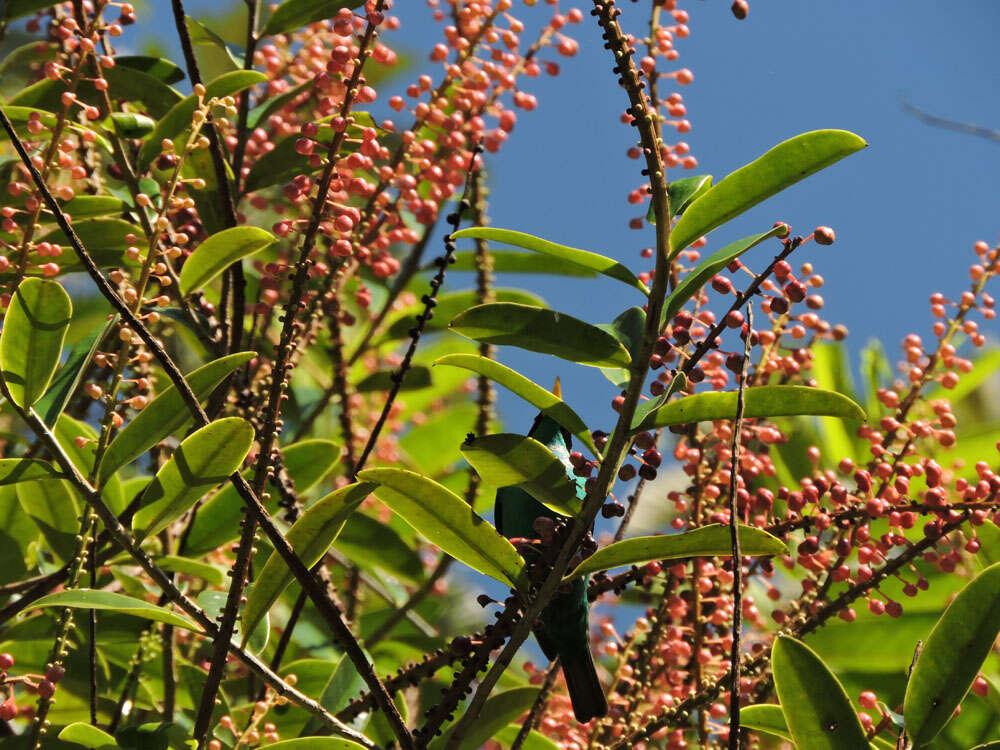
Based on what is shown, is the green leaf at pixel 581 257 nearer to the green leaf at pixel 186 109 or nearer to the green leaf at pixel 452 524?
the green leaf at pixel 452 524

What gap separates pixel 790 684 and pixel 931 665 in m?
0.14

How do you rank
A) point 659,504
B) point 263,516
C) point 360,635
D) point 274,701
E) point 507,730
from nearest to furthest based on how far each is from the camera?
point 263,516
point 274,701
point 507,730
point 360,635
point 659,504

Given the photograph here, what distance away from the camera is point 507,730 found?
1.78 metres

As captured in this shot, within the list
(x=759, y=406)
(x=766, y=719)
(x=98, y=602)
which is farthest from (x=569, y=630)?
(x=98, y=602)

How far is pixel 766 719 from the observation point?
126 cm

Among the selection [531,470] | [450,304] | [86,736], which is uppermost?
[450,304]

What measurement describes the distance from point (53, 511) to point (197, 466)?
2.34ft

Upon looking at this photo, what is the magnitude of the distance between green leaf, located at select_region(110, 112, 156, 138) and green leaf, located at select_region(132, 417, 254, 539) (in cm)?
68

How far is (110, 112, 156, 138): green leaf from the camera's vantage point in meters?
1.71

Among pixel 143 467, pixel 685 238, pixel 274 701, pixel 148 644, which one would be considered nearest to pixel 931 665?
pixel 685 238

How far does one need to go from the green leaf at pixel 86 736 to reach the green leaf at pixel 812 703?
0.78 m

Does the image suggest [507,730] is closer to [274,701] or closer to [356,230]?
[274,701]

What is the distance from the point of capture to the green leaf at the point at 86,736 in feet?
4.26

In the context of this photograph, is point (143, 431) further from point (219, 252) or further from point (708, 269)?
point (708, 269)
